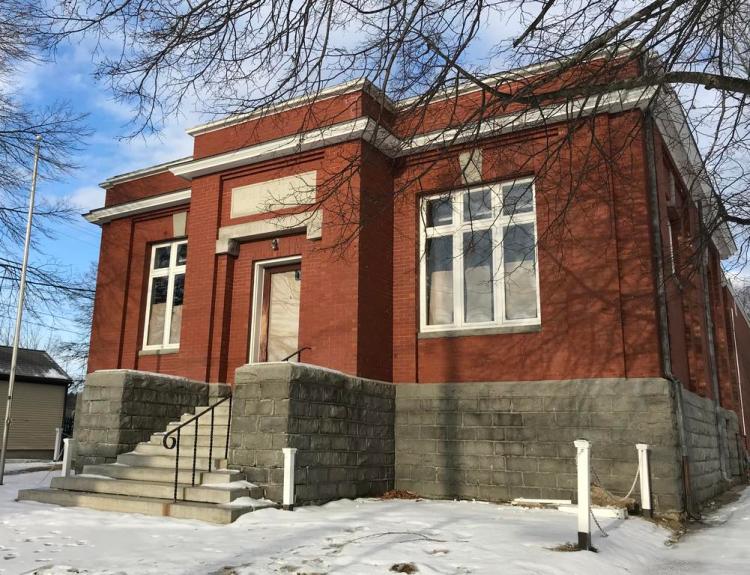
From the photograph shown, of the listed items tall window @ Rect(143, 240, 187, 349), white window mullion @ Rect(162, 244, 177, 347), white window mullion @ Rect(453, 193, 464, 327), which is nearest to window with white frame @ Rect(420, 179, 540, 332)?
white window mullion @ Rect(453, 193, 464, 327)

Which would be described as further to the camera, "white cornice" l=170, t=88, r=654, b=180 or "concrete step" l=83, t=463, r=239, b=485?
"white cornice" l=170, t=88, r=654, b=180

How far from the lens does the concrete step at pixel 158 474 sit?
332 inches

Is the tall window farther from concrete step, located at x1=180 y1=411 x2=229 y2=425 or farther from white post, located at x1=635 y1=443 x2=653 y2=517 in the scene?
white post, located at x1=635 y1=443 x2=653 y2=517

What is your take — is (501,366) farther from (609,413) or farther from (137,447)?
(137,447)

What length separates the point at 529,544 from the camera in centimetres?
632

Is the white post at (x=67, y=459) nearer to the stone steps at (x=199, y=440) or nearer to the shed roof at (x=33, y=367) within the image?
the stone steps at (x=199, y=440)

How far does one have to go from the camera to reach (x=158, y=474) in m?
8.93

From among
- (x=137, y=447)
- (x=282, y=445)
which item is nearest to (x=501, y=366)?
(x=282, y=445)

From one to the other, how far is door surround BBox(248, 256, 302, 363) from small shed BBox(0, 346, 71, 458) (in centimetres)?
1411

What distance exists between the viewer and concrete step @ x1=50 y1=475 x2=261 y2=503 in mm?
7926

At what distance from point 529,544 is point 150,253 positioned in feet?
36.5

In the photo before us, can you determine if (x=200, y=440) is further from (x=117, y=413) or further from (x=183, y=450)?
(x=117, y=413)

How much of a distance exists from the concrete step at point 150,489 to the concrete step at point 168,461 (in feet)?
1.69

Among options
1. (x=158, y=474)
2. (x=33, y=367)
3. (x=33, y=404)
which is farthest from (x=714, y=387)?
(x=33, y=367)
